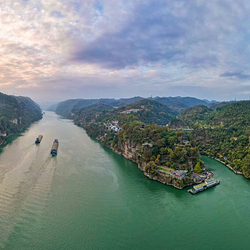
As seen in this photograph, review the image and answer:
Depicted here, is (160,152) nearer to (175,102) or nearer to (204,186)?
(204,186)

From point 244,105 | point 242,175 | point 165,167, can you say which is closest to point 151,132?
point 165,167

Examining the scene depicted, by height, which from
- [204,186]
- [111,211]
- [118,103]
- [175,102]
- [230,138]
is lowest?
[111,211]

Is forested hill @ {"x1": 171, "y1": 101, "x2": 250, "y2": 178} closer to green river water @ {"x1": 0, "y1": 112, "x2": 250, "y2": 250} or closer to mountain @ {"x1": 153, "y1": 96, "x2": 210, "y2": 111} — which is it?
green river water @ {"x1": 0, "y1": 112, "x2": 250, "y2": 250}

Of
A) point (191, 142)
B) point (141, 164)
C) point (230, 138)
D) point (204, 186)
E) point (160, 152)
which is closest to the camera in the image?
point (204, 186)

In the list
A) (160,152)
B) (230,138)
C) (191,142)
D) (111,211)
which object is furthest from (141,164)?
(230,138)

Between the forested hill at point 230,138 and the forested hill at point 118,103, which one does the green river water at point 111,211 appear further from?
the forested hill at point 118,103

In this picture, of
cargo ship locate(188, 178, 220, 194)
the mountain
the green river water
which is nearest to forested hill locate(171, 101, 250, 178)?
the green river water
